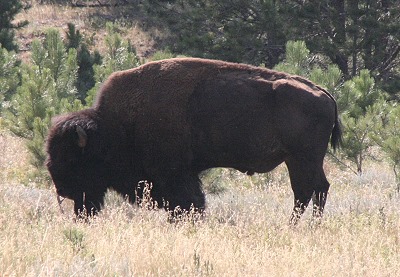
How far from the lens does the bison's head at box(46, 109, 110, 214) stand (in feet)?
26.0

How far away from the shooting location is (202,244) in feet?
Answer: 19.2

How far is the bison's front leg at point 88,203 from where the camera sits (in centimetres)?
798

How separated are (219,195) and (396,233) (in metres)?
3.37

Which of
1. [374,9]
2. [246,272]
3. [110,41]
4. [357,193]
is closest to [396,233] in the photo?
[246,272]

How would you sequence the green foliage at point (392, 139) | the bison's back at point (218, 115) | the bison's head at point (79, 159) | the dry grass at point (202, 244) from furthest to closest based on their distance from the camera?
the green foliage at point (392, 139)
the bison's head at point (79, 159)
the bison's back at point (218, 115)
the dry grass at point (202, 244)

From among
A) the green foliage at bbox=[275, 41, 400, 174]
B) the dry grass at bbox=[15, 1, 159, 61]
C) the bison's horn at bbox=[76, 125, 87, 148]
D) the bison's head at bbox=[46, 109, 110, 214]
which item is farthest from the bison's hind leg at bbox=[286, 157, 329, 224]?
the dry grass at bbox=[15, 1, 159, 61]

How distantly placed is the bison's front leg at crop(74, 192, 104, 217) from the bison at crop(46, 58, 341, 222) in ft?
0.03

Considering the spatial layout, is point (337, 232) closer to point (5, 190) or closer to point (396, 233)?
point (396, 233)

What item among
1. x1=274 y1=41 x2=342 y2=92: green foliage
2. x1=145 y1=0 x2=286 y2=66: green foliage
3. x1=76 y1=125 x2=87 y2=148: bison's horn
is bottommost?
x1=145 y1=0 x2=286 y2=66: green foliage

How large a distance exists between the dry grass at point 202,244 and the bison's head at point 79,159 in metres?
0.28

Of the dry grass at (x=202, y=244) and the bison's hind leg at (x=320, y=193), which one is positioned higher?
the dry grass at (x=202, y=244)

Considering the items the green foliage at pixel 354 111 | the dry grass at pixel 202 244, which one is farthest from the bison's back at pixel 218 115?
the green foliage at pixel 354 111

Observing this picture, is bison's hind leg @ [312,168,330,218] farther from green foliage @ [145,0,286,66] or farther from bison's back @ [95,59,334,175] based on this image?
green foliage @ [145,0,286,66]

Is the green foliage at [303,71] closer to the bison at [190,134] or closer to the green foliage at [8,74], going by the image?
the bison at [190,134]
